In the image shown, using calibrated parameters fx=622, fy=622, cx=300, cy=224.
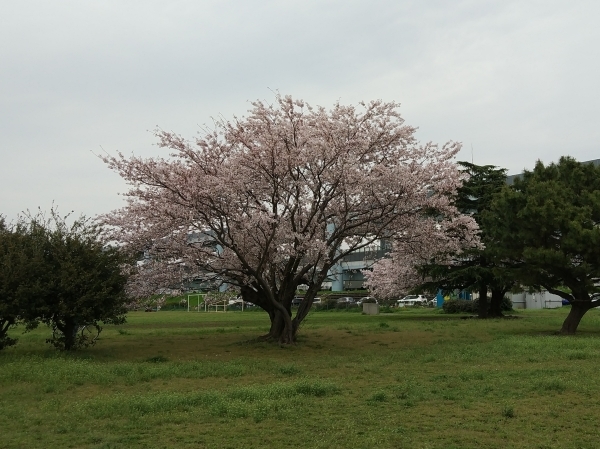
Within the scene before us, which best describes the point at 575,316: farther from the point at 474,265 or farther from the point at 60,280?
the point at 60,280

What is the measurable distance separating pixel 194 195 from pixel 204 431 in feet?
31.8

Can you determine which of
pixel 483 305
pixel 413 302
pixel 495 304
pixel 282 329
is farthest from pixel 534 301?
pixel 282 329

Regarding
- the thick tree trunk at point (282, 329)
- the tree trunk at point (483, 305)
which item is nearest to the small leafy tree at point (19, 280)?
the thick tree trunk at point (282, 329)

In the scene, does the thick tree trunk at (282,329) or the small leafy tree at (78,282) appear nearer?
the small leafy tree at (78,282)

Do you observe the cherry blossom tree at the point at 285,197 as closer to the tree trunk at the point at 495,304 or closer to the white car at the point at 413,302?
the tree trunk at the point at 495,304

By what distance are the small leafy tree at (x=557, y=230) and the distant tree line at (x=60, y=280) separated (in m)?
13.5

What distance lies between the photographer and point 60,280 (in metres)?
16.4

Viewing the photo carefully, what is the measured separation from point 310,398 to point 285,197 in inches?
379

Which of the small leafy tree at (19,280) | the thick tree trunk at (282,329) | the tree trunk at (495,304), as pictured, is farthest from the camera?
the tree trunk at (495,304)

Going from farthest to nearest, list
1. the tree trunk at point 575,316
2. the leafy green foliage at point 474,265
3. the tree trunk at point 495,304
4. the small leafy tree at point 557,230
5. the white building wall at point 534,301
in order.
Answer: the white building wall at point 534,301, the tree trunk at point 495,304, the leafy green foliage at point 474,265, the tree trunk at point 575,316, the small leafy tree at point 557,230

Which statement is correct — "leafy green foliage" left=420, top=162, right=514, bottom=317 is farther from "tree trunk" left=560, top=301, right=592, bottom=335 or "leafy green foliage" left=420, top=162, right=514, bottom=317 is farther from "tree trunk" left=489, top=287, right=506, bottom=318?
"tree trunk" left=560, top=301, right=592, bottom=335

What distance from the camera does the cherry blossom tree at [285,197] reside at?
17000 mm

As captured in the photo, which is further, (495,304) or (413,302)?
(413,302)

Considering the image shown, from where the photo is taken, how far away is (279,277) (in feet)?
68.4
